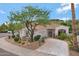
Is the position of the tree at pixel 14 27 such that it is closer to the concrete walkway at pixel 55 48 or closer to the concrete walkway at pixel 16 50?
the concrete walkway at pixel 16 50

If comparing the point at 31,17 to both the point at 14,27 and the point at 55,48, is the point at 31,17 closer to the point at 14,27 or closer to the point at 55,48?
the point at 14,27

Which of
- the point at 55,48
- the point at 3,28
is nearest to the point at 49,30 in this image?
the point at 55,48

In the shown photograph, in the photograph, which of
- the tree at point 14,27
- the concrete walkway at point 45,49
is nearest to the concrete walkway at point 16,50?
→ the concrete walkway at point 45,49

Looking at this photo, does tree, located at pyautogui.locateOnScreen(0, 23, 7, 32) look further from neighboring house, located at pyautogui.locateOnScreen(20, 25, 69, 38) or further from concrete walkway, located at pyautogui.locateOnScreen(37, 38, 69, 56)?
concrete walkway, located at pyautogui.locateOnScreen(37, 38, 69, 56)

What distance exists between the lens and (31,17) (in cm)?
225

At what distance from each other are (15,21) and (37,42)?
28 centimetres

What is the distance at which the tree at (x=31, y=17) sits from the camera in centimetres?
224

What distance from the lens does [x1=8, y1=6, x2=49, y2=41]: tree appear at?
2238mm

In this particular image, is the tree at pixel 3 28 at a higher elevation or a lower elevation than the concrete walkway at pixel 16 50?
higher

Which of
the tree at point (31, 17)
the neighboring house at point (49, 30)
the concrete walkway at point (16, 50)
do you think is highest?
the tree at point (31, 17)

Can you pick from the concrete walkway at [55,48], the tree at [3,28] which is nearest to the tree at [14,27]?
the tree at [3,28]

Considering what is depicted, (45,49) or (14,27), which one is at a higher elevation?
(14,27)

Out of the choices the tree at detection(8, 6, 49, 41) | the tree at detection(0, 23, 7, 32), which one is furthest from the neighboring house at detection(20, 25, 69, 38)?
the tree at detection(0, 23, 7, 32)

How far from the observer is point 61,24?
2240 millimetres
